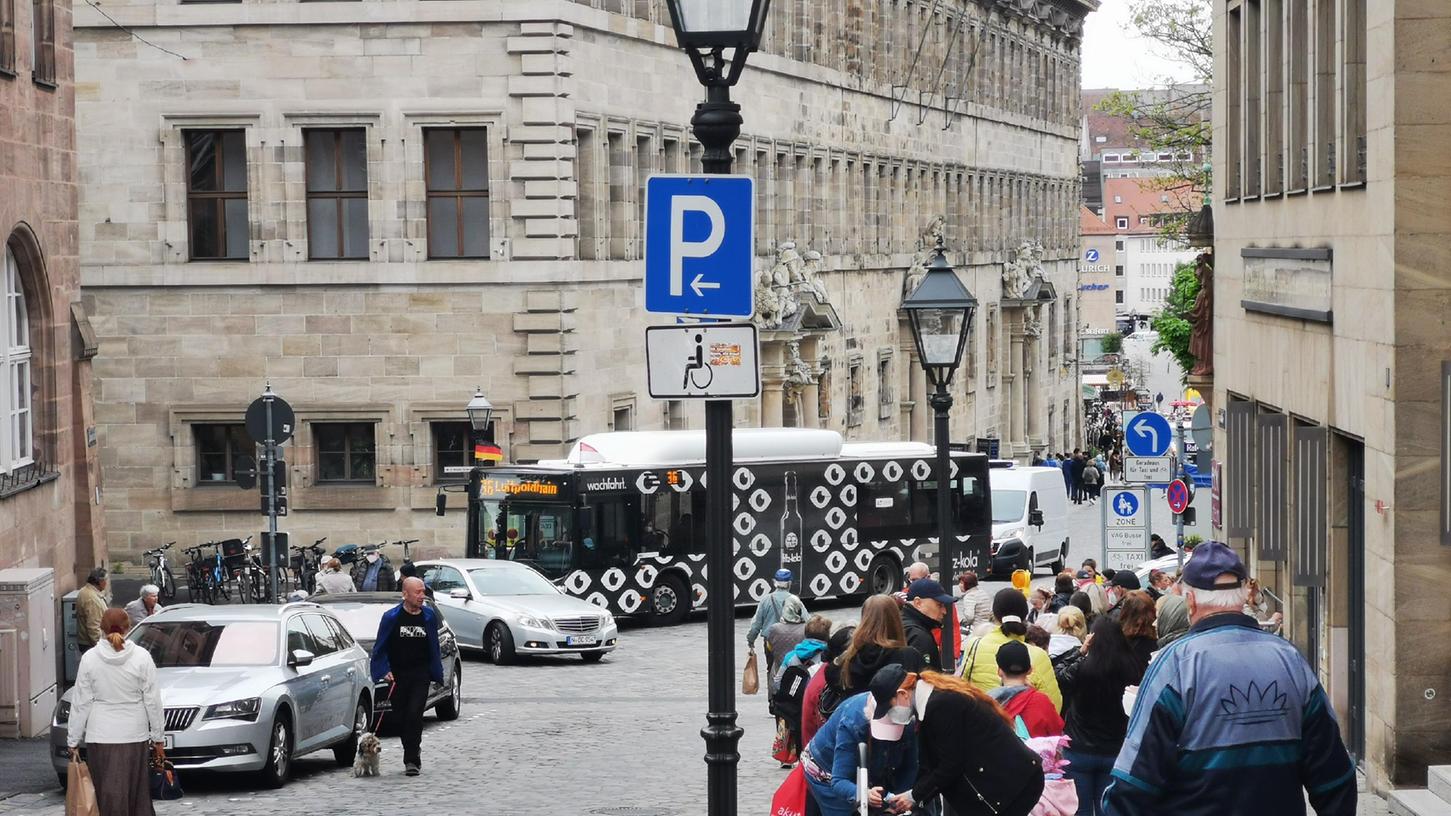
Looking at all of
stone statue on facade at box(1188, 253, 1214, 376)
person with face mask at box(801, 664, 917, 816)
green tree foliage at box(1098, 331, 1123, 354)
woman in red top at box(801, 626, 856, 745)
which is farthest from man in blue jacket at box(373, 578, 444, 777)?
green tree foliage at box(1098, 331, 1123, 354)

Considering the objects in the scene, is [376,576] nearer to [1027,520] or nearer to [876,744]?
[1027,520]

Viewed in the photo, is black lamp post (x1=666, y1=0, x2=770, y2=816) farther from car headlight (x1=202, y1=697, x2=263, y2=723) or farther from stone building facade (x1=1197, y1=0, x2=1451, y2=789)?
car headlight (x1=202, y1=697, x2=263, y2=723)

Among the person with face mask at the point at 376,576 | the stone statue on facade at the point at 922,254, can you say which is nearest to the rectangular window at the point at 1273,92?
the person with face mask at the point at 376,576

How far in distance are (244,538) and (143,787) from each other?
86.8 ft

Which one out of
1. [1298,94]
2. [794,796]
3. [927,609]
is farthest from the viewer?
[1298,94]

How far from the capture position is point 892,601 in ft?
39.9

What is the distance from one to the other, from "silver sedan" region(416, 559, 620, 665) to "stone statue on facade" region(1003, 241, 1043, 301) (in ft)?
175

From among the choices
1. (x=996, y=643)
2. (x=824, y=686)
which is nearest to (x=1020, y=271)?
(x=996, y=643)

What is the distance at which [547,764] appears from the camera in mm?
21016

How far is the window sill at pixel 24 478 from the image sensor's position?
84.3ft

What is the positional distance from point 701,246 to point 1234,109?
48.9 feet

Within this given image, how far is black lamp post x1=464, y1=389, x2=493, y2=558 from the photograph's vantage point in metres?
35.9

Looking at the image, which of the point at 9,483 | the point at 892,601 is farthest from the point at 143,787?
the point at 9,483

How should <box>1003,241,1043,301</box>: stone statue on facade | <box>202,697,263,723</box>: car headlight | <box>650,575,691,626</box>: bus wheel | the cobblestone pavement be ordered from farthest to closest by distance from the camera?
1. <box>1003,241,1043,301</box>: stone statue on facade
2. <box>650,575,691,626</box>: bus wheel
3. <box>202,697,263,723</box>: car headlight
4. the cobblestone pavement
